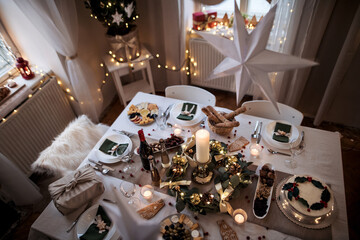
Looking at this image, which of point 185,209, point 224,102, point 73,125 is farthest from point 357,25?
point 73,125

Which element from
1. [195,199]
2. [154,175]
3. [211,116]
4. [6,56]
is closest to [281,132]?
[211,116]

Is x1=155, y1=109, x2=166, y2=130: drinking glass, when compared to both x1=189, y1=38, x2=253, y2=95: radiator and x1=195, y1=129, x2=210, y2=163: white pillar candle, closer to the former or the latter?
x1=195, y1=129, x2=210, y2=163: white pillar candle

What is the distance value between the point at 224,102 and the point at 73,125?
1976mm

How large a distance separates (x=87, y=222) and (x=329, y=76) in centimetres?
259

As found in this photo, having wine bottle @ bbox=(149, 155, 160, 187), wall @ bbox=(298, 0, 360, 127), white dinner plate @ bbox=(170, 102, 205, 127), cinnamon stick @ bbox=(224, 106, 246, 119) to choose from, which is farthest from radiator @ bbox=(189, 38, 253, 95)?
wine bottle @ bbox=(149, 155, 160, 187)

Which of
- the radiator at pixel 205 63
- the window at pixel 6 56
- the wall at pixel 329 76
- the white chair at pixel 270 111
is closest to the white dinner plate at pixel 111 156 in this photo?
the white chair at pixel 270 111

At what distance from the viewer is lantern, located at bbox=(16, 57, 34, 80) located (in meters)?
2.21

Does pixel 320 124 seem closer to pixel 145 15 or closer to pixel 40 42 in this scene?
pixel 145 15

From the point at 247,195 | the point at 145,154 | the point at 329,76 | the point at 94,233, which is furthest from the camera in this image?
the point at 329,76

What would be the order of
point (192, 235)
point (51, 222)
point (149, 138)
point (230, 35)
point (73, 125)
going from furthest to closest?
1. point (230, 35)
2. point (73, 125)
3. point (149, 138)
4. point (51, 222)
5. point (192, 235)

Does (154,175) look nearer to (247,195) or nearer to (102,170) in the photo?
(102,170)

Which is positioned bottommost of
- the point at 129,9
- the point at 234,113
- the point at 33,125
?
the point at 33,125

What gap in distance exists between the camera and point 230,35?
8.79ft

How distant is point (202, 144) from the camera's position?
118cm
